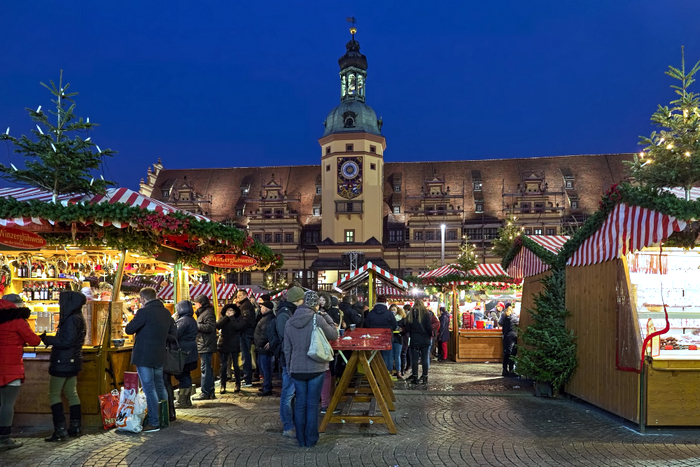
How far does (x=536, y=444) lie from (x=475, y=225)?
158 ft

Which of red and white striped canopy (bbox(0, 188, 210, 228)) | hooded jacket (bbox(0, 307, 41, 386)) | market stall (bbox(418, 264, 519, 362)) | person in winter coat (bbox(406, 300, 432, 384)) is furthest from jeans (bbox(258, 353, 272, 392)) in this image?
market stall (bbox(418, 264, 519, 362))

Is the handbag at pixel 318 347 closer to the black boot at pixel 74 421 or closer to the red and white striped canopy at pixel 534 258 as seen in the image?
the black boot at pixel 74 421

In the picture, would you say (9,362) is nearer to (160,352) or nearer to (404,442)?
(160,352)

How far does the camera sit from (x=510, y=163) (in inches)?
2323

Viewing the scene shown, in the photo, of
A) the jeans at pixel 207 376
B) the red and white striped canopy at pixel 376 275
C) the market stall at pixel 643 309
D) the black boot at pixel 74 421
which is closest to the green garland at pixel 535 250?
the market stall at pixel 643 309

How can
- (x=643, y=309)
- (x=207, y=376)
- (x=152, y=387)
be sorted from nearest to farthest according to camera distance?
1. (x=152, y=387)
2. (x=643, y=309)
3. (x=207, y=376)

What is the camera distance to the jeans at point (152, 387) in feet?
26.2

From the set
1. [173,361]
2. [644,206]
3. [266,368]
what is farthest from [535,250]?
[173,361]

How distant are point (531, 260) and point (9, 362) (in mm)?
10097

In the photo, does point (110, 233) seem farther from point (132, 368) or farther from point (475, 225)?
point (475, 225)

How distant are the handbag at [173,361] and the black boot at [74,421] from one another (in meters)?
1.15

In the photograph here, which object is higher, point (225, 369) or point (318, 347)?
point (318, 347)

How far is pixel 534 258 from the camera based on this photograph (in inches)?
522

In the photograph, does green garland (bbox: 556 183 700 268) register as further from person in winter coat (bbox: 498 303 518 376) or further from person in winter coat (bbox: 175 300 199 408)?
person in winter coat (bbox: 175 300 199 408)
